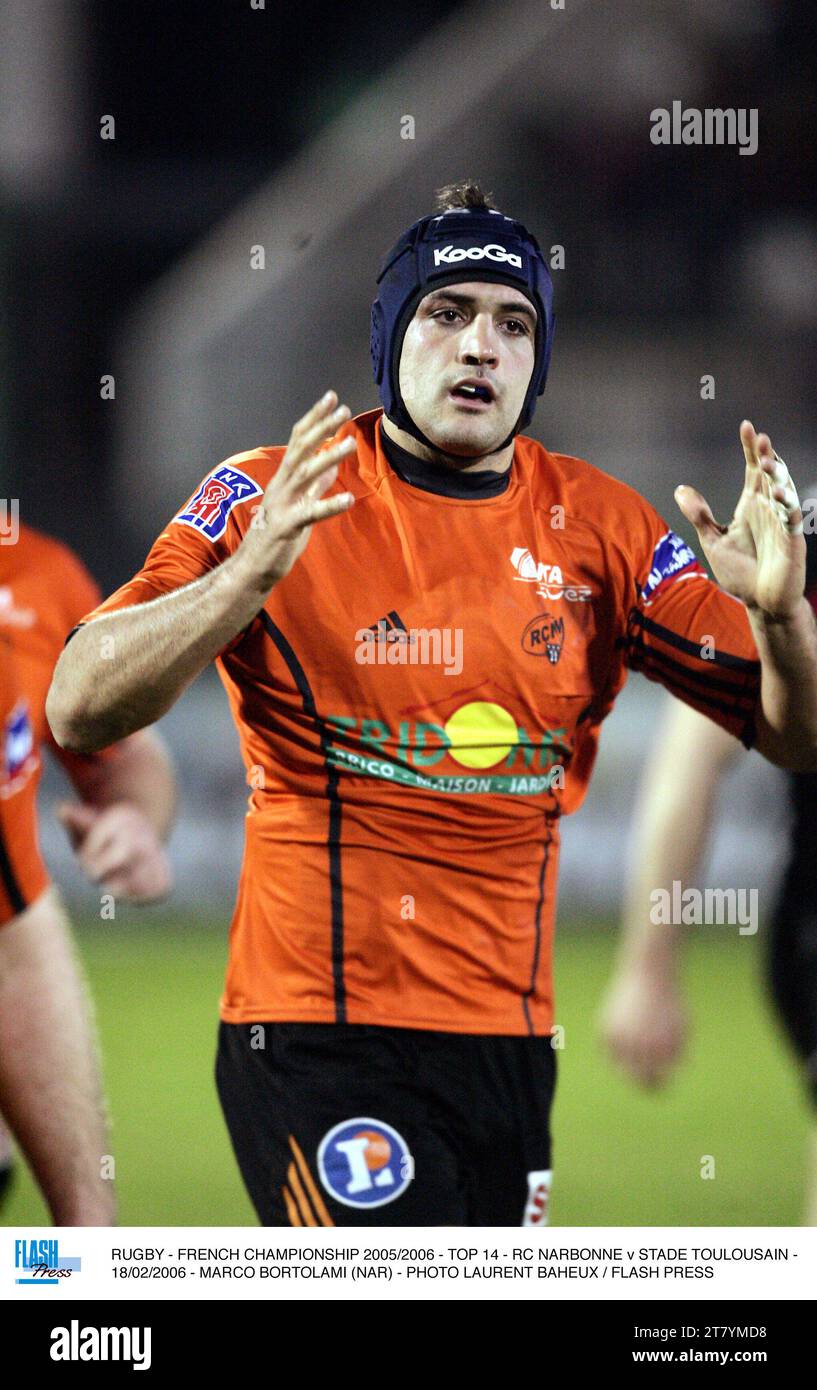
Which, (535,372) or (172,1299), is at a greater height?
(535,372)

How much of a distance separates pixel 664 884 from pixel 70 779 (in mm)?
1155

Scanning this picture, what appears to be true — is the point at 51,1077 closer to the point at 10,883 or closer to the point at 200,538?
the point at 10,883

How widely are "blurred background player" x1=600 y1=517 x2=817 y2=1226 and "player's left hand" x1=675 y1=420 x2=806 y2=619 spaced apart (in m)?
0.74

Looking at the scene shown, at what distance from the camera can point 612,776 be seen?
7516mm

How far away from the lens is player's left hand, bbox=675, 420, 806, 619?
8.20 ft

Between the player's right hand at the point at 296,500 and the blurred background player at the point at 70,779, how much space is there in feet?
3.22

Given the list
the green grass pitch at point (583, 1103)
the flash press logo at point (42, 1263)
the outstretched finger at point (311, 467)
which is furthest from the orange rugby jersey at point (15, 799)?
the outstretched finger at point (311, 467)

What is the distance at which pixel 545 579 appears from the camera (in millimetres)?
2777

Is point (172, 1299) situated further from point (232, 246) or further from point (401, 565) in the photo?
point (232, 246)

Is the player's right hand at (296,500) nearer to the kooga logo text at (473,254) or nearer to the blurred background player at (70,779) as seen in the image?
the kooga logo text at (473,254)

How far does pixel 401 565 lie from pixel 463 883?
0.51 metres

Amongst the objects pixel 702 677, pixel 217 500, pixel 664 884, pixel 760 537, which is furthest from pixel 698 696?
pixel 217 500

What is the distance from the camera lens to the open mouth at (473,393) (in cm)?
267

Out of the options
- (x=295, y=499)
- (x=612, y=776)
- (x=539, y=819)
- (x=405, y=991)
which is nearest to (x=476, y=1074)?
(x=405, y=991)
